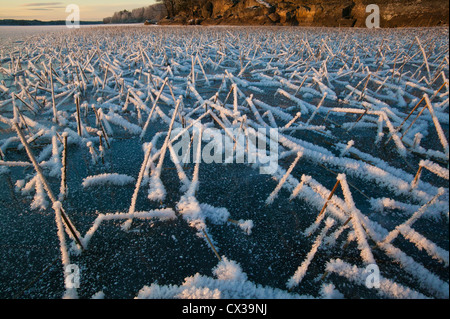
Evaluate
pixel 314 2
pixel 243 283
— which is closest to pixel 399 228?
pixel 243 283

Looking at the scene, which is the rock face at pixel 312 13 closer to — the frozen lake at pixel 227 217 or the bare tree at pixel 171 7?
the bare tree at pixel 171 7

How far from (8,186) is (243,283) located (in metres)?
2.20

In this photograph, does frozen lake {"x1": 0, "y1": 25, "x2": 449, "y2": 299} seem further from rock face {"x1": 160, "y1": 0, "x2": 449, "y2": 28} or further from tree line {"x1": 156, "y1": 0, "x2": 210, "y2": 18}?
tree line {"x1": 156, "y1": 0, "x2": 210, "y2": 18}

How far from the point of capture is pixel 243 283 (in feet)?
3.87

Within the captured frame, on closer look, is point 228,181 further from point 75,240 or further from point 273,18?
point 273,18

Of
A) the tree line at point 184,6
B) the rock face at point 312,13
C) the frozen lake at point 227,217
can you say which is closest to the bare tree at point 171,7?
the tree line at point 184,6

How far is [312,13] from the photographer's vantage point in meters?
26.0

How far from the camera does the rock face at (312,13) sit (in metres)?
18.9

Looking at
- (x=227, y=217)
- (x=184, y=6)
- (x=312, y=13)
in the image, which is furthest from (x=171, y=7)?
(x=227, y=217)

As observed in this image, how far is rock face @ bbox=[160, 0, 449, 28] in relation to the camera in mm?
18891

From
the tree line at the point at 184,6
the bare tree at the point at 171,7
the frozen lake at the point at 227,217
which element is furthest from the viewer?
the bare tree at the point at 171,7

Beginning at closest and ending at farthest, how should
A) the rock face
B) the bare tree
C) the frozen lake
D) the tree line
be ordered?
the frozen lake
the rock face
the tree line
the bare tree

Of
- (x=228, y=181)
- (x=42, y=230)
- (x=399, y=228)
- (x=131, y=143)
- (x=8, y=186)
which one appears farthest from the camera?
(x=131, y=143)

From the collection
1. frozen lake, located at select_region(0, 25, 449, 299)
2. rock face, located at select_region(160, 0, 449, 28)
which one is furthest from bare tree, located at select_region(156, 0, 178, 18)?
frozen lake, located at select_region(0, 25, 449, 299)
